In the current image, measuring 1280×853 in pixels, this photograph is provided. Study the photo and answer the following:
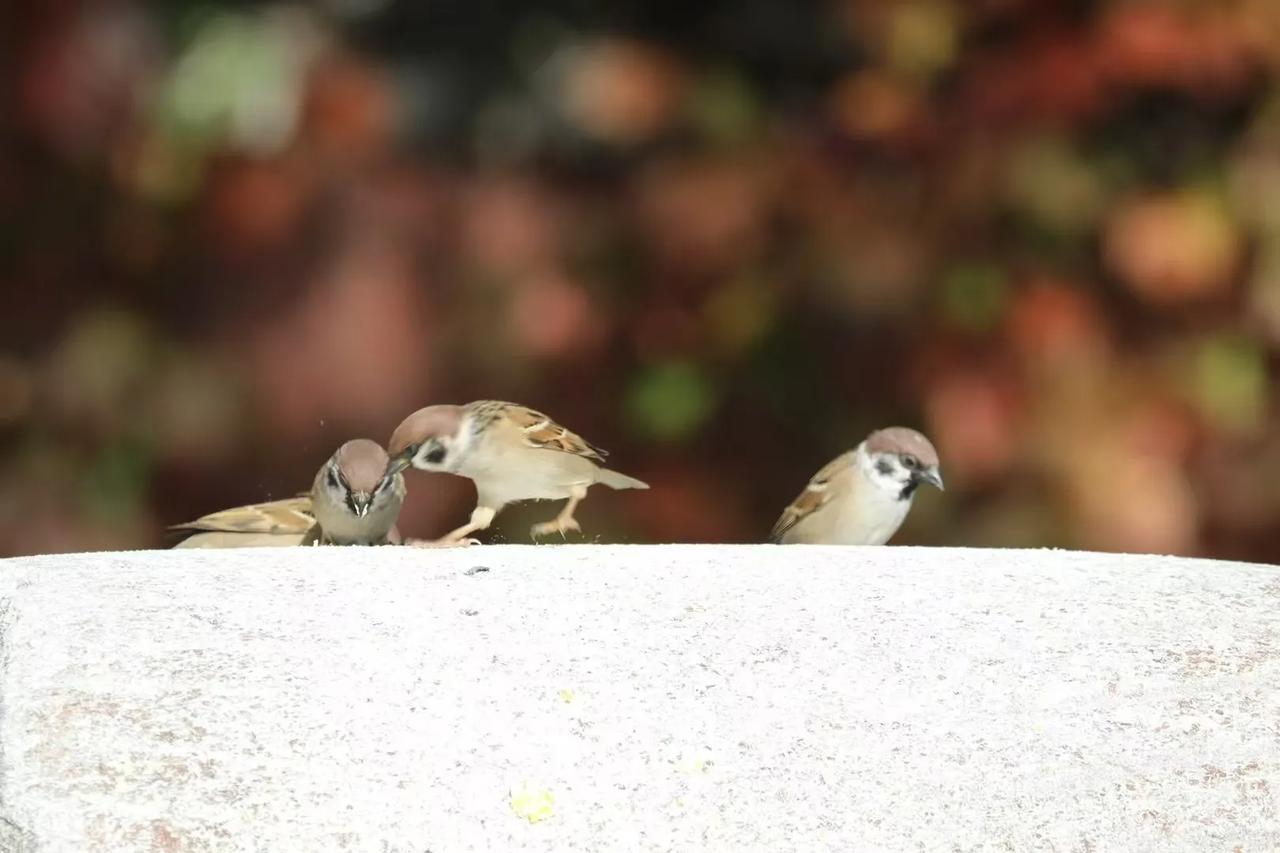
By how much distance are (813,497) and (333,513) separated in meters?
0.62

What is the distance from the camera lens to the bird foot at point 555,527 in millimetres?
2197

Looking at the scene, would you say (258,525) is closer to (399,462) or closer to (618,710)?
(399,462)

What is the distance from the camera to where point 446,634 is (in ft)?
4.82

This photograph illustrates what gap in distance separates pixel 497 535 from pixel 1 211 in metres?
0.73

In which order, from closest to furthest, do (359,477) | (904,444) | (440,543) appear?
1. (359,477)
2. (440,543)
3. (904,444)

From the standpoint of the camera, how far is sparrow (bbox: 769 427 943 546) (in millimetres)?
2086

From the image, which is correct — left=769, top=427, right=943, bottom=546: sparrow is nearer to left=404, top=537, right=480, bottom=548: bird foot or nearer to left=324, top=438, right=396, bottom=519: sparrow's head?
left=404, top=537, right=480, bottom=548: bird foot

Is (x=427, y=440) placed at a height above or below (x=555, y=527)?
above

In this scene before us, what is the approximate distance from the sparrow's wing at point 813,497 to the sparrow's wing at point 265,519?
61 centimetres

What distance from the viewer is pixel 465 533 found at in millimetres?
2018

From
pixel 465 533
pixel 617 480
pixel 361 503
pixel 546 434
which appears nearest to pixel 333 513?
pixel 361 503

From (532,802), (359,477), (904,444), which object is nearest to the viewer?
(532,802)

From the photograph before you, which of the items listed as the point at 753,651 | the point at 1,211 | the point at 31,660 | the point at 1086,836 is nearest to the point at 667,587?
the point at 753,651

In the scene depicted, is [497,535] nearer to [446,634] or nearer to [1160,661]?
[446,634]
